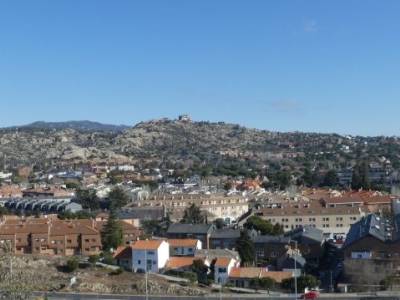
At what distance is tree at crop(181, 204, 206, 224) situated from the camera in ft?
210

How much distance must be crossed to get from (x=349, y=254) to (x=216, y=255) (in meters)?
8.41

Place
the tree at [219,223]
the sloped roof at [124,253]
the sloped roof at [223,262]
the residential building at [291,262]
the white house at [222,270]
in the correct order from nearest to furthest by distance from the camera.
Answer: the white house at [222,270] → the sloped roof at [223,262] → the residential building at [291,262] → the sloped roof at [124,253] → the tree at [219,223]

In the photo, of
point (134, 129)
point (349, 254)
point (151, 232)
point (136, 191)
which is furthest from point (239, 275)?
point (134, 129)

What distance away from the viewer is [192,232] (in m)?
53.7

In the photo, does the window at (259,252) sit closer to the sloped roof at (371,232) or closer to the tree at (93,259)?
the sloped roof at (371,232)

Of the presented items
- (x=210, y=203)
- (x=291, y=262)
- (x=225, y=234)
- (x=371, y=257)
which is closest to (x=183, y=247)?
(x=225, y=234)

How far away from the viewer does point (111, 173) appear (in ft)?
368

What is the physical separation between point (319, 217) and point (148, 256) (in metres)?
23.1

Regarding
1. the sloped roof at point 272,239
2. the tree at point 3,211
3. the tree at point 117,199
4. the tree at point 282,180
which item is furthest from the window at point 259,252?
the tree at point 282,180

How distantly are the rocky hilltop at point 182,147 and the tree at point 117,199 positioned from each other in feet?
186

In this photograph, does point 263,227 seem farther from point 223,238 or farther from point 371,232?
point 371,232

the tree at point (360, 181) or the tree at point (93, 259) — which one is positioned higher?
the tree at point (360, 181)

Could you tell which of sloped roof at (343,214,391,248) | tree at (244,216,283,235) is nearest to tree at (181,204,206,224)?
tree at (244,216,283,235)

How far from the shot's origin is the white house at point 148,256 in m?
44.0
